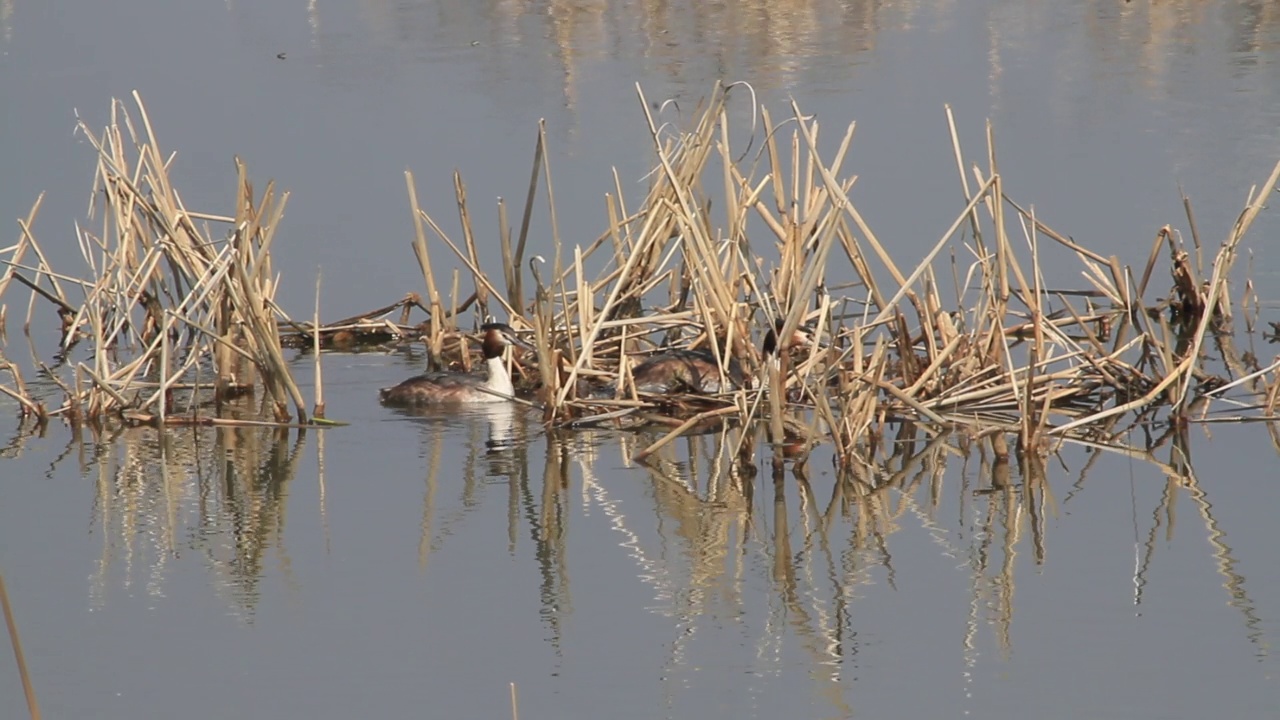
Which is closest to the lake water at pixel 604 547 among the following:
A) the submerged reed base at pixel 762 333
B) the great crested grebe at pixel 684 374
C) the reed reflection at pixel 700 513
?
the reed reflection at pixel 700 513

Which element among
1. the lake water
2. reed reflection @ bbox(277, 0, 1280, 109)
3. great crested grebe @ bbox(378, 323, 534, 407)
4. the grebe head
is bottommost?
the lake water

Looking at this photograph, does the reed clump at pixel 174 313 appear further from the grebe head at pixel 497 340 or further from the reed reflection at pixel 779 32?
the reed reflection at pixel 779 32

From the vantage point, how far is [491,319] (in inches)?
442

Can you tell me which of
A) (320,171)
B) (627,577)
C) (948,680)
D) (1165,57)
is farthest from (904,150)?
(948,680)

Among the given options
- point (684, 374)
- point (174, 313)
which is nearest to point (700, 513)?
point (684, 374)

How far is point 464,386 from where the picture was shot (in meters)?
9.53

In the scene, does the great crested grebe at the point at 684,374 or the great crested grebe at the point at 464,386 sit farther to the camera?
the great crested grebe at the point at 464,386

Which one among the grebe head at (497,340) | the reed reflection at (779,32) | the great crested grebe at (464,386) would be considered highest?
the reed reflection at (779,32)

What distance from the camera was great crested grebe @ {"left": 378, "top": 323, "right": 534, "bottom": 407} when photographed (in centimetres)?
952

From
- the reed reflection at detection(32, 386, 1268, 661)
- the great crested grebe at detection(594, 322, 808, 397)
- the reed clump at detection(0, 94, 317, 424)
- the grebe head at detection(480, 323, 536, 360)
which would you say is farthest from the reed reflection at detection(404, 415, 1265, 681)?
the reed clump at detection(0, 94, 317, 424)

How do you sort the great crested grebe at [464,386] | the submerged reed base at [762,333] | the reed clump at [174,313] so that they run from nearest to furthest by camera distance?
the submerged reed base at [762,333] → the reed clump at [174,313] → the great crested grebe at [464,386]

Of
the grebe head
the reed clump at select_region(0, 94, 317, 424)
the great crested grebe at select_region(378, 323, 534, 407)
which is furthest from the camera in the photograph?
the grebe head

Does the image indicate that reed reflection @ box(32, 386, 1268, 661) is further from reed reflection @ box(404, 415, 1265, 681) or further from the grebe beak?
the grebe beak

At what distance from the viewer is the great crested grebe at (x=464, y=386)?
952cm
